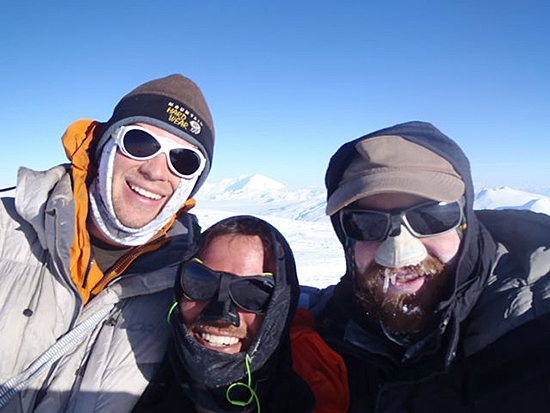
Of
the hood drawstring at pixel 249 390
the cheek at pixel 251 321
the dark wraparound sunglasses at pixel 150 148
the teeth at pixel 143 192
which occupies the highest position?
the dark wraparound sunglasses at pixel 150 148

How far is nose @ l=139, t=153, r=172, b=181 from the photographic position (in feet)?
7.11

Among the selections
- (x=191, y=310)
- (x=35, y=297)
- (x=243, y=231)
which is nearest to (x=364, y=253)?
(x=243, y=231)

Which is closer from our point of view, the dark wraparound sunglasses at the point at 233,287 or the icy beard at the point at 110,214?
the dark wraparound sunglasses at the point at 233,287

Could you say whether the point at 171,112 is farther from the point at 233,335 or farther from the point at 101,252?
the point at 233,335

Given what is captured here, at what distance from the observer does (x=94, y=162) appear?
227cm

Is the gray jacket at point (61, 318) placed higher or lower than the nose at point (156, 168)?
lower

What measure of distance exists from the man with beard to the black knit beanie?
1162mm

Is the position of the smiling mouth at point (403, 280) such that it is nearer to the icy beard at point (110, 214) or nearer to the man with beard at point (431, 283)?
the man with beard at point (431, 283)

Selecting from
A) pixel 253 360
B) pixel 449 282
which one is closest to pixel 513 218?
pixel 449 282

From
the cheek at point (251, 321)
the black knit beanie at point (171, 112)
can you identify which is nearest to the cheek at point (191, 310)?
the cheek at point (251, 321)

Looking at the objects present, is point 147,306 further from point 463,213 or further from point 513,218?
A: point 513,218

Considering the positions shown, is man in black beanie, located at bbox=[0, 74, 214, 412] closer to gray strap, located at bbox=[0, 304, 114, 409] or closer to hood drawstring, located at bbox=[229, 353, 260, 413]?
gray strap, located at bbox=[0, 304, 114, 409]

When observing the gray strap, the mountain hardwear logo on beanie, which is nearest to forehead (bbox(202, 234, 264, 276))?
the mountain hardwear logo on beanie

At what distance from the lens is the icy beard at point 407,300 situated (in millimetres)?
1525
